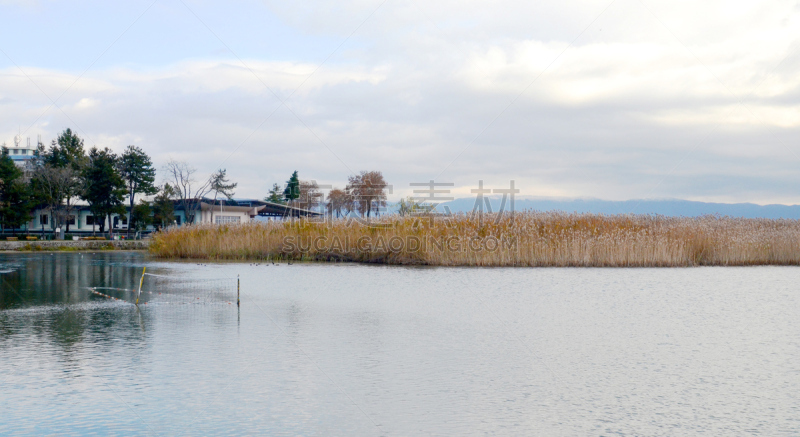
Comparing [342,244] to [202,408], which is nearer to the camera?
[202,408]

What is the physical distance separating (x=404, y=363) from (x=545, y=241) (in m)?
16.8

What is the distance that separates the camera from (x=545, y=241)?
78.9 feet

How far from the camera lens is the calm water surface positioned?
5840mm

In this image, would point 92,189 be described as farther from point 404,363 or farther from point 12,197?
point 404,363

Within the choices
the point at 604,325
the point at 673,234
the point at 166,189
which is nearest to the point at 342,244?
the point at 673,234

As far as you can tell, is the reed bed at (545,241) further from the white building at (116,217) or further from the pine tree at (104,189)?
the white building at (116,217)

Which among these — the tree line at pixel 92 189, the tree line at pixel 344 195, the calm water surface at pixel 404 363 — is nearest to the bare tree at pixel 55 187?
the tree line at pixel 92 189

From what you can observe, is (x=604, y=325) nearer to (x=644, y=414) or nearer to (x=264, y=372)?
(x=644, y=414)

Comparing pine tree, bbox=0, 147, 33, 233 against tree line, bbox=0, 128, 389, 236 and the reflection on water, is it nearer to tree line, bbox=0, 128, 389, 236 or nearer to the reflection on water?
tree line, bbox=0, 128, 389, 236

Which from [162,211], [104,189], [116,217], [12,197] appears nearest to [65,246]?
[12,197]

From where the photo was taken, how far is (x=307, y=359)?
8.20 meters

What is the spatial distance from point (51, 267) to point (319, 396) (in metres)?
21.5

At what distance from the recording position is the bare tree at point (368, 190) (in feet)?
236

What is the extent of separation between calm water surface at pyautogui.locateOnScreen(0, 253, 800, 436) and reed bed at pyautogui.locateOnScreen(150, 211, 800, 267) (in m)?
7.96
